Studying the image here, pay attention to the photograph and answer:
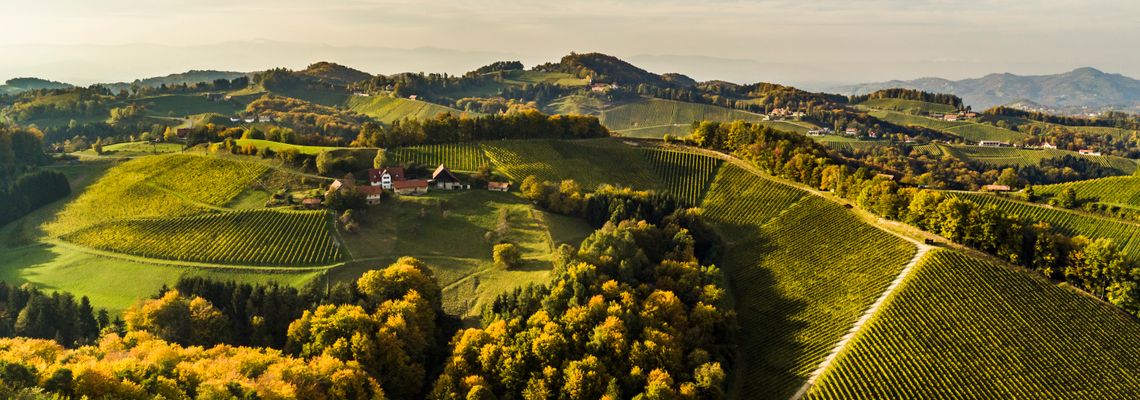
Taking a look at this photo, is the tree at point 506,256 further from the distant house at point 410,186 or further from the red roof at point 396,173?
the red roof at point 396,173

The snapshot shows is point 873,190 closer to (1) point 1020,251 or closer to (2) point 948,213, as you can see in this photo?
(2) point 948,213

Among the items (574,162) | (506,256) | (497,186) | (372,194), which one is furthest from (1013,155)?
(372,194)

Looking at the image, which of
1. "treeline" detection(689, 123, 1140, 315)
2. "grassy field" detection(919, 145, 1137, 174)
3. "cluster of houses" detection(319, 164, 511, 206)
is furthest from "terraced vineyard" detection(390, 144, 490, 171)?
"grassy field" detection(919, 145, 1137, 174)

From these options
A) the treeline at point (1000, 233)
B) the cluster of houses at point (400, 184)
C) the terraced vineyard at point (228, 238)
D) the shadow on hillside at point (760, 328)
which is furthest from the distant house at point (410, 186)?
the treeline at point (1000, 233)

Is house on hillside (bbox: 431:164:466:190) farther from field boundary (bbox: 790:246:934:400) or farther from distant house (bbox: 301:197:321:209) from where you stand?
field boundary (bbox: 790:246:934:400)

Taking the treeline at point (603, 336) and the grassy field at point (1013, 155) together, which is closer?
the treeline at point (603, 336)

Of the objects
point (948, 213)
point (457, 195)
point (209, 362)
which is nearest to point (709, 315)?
point (948, 213)

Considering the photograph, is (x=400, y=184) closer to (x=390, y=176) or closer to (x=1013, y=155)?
(x=390, y=176)
